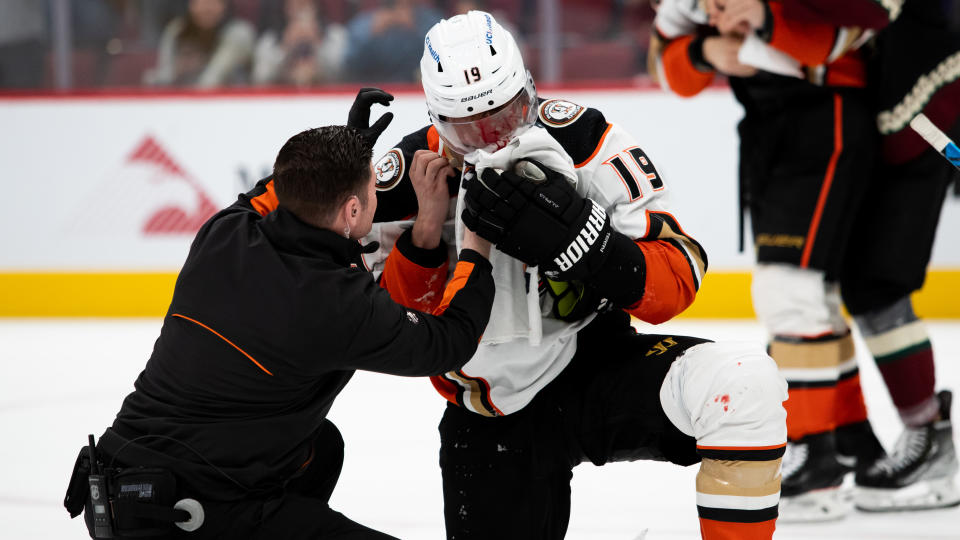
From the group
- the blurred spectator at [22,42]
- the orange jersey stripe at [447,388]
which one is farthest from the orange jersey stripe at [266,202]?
the blurred spectator at [22,42]

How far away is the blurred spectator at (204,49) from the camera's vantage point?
6.19 metres

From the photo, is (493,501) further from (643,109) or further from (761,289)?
(643,109)

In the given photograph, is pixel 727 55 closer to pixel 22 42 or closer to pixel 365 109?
pixel 365 109

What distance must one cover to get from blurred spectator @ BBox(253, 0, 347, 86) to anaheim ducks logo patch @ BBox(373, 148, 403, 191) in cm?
406

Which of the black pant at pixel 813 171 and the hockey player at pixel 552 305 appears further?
the black pant at pixel 813 171

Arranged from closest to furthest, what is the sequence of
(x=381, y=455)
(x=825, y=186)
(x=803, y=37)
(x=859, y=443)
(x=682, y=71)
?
(x=803, y=37) → (x=825, y=186) → (x=859, y=443) → (x=682, y=71) → (x=381, y=455)

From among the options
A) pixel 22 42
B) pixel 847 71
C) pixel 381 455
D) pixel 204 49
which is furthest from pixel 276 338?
pixel 22 42

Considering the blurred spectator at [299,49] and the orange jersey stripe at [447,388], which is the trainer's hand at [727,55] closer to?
the orange jersey stripe at [447,388]

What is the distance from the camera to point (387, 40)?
6.20 meters

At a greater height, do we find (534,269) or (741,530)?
(534,269)

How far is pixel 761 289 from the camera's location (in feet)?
10.1

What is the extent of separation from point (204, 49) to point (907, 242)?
170 inches

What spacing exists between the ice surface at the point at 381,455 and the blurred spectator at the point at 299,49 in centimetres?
158

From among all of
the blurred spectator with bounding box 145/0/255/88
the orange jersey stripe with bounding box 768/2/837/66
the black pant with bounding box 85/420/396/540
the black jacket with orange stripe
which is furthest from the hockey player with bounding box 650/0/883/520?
the blurred spectator with bounding box 145/0/255/88
